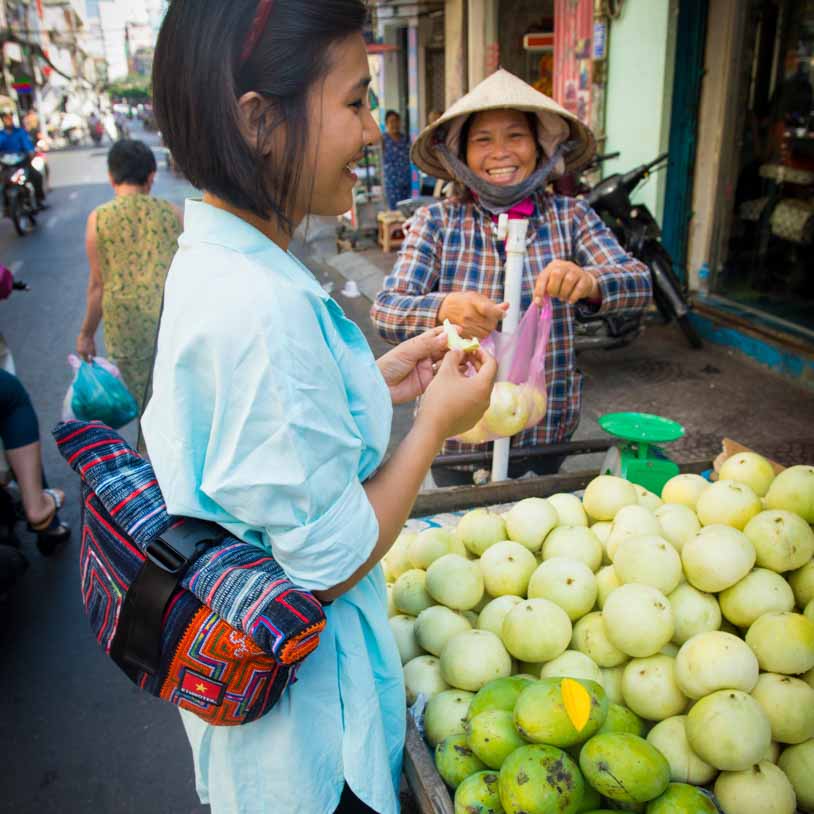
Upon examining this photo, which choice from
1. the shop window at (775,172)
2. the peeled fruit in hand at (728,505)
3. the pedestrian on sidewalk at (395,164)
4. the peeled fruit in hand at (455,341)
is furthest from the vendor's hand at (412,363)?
the pedestrian on sidewalk at (395,164)

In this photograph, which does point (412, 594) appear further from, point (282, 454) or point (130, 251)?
point (130, 251)

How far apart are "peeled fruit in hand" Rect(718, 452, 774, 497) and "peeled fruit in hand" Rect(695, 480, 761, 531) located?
13 centimetres

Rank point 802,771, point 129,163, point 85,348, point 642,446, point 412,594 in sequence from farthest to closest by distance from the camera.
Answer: point 85,348 → point 129,163 → point 642,446 → point 412,594 → point 802,771

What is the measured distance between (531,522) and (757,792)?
2.52ft

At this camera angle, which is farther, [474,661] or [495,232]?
[495,232]

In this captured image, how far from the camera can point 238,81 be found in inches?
35.3

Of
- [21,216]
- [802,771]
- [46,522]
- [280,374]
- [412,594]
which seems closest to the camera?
[280,374]

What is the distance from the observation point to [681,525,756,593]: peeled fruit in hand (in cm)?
146

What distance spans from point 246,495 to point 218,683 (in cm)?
29

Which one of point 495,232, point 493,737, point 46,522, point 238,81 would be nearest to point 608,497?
point 493,737

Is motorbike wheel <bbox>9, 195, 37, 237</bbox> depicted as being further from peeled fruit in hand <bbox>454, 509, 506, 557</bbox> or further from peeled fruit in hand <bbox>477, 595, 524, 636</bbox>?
peeled fruit in hand <bbox>477, 595, 524, 636</bbox>

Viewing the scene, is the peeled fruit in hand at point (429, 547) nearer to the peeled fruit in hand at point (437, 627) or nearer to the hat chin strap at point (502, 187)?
the peeled fruit in hand at point (437, 627)

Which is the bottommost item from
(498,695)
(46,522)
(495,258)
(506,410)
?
(46,522)

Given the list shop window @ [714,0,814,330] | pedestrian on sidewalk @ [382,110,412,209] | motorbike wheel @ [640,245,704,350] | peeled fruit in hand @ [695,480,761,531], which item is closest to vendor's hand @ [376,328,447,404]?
peeled fruit in hand @ [695,480,761,531]
